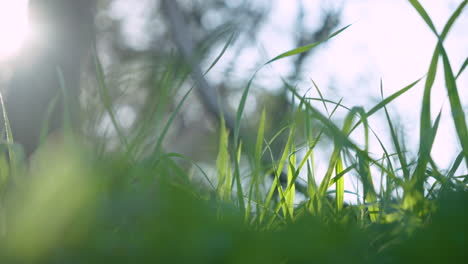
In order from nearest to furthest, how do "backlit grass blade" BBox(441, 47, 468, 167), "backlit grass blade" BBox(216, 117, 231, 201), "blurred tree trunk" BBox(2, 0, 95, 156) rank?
1. "backlit grass blade" BBox(441, 47, 468, 167)
2. "backlit grass blade" BBox(216, 117, 231, 201)
3. "blurred tree trunk" BBox(2, 0, 95, 156)

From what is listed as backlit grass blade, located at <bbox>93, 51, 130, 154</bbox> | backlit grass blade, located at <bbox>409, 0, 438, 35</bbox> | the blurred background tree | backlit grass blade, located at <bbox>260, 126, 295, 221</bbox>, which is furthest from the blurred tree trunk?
backlit grass blade, located at <bbox>409, 0, 438, 35</bbox>

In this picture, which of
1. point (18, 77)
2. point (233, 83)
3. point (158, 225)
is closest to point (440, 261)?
point (158, 225)

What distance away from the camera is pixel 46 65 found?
4.39ft

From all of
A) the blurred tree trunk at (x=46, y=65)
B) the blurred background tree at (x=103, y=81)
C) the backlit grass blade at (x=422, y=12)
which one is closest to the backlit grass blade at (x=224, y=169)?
the blurred background tree at (x=103, y=81)

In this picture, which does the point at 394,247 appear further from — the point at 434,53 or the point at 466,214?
the point at 434,53

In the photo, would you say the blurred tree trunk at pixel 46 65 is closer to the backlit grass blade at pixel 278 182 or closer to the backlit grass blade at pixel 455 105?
the backlit grass blade at pixel 278 182

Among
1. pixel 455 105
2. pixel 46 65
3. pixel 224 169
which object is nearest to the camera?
pixel 455 105

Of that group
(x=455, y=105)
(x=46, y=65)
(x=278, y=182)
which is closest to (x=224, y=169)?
(x=278, y=182)

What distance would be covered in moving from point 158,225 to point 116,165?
0.55ft

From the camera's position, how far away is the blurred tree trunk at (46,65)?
124 cm

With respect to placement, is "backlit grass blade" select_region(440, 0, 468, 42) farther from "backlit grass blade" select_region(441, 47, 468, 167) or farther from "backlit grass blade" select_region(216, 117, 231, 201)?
"backlit grass blade" select_region(216, 117, 231, 201)

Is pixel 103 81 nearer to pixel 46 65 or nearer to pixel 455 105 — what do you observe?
pixel 455 105

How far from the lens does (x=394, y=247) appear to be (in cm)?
30

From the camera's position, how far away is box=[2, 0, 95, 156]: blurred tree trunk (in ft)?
4.07
